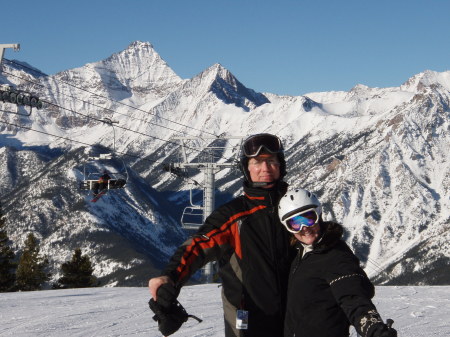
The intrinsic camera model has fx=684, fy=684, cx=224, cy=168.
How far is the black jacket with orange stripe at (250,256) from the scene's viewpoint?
507cm

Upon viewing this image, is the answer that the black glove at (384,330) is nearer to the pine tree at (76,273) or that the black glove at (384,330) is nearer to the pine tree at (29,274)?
the pine tree at (76,273)

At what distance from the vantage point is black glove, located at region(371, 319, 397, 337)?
164 inches

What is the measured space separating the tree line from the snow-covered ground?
29651mm

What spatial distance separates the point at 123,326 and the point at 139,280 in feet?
560

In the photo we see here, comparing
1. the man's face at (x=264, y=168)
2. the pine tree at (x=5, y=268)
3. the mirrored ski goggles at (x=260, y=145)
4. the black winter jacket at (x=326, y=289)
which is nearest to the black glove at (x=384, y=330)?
the black winter jacket at (x=326, y=289)

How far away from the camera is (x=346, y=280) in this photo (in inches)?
183

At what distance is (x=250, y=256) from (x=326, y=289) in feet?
Result: 2.07

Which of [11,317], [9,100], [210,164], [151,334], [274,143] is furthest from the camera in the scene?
[210,164]

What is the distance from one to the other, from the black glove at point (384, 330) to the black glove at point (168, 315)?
4.18 feet

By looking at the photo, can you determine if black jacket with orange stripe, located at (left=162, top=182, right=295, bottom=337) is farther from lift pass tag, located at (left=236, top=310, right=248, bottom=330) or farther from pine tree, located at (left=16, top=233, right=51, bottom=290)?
pine tree, located at (left=16, top=233, right=51, bottom=290)

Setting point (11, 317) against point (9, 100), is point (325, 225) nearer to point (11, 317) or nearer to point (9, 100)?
point (11, 317)

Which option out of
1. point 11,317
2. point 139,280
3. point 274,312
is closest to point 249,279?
point 274,312

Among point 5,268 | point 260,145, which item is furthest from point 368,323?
point 5,268

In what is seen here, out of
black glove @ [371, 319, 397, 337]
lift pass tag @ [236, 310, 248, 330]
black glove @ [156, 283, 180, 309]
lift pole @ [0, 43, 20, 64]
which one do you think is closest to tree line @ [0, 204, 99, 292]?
lift pole @ [0, 43, 20, 64]
